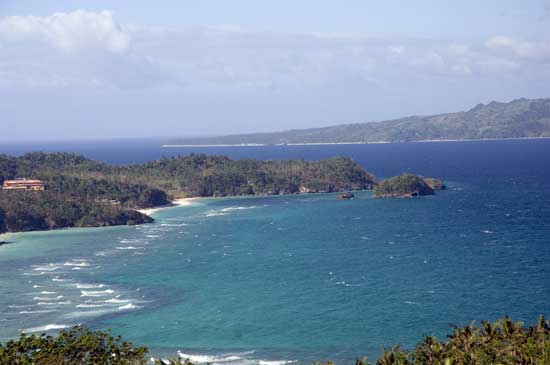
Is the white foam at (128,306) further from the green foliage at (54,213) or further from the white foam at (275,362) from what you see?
the green foliage at (54,213)

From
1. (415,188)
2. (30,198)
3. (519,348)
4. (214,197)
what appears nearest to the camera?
(519,348)

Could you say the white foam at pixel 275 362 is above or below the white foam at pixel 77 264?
below

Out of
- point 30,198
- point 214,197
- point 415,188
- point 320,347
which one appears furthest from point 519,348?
point 214,197

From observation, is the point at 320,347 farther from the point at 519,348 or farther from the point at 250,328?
the point at 519,348

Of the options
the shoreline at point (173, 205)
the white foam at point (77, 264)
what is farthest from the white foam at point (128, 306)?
the shoreline at point (173, 205)

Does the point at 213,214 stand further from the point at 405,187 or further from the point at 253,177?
the point at 253,177

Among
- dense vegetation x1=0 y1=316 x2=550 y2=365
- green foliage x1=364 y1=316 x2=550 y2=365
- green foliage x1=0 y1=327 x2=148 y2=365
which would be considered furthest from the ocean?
green foliage x1=0 y1=327 x2=148 y2=365

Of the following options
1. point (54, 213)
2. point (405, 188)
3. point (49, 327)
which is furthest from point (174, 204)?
point (49, 327)
